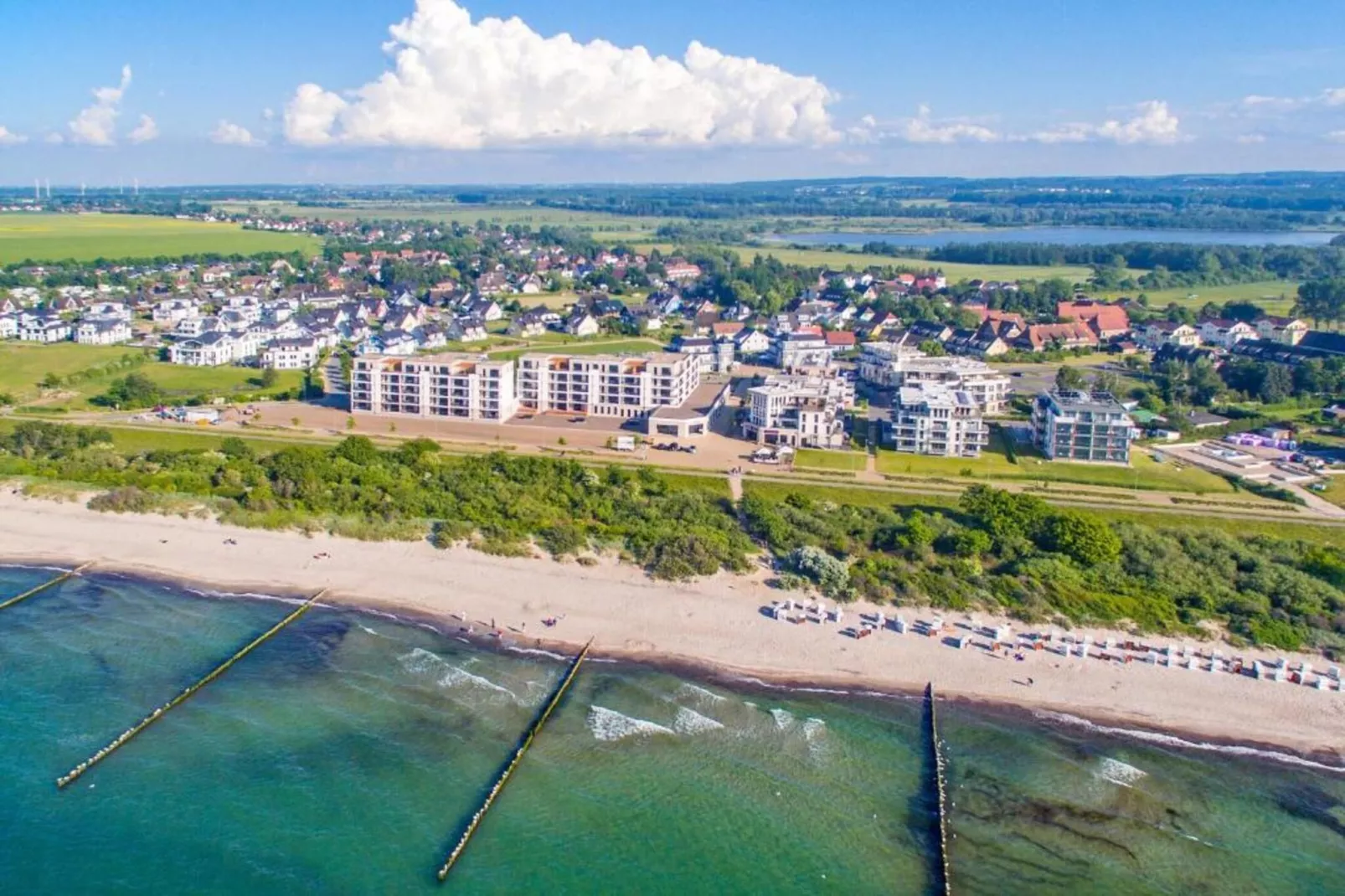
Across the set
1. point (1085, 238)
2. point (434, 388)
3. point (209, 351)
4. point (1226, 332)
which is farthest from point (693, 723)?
point (1085, 238)

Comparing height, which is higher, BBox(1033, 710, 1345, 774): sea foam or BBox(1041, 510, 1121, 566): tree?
BBox(1041, 510, 1121, 566): tree

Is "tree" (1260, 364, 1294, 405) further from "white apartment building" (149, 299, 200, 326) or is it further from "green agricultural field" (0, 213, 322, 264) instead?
"green agricultural field" (0, 213, 322, 264)

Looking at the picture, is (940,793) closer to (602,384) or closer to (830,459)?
(830,459)

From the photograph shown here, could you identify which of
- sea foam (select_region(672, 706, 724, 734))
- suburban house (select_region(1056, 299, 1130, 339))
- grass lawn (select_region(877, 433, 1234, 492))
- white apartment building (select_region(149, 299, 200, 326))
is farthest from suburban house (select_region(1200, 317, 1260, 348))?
white apartment building (select_region(149, 299, 200, 326))

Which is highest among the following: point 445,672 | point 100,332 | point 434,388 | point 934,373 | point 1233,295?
point 1233,295

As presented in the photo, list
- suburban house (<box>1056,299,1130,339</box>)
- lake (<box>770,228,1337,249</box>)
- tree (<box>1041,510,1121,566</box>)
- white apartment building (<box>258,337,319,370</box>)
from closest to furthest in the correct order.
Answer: tree (<box>1041,510,1121,566</box>)
white apartment building (<box>258,337,319,370</box>)
suburban house (<box>1056,299,1130,339</box>)
lake (<box>770,228,1337,249</box>)
